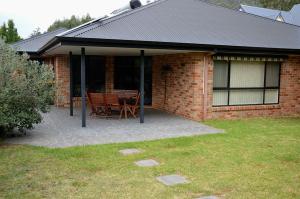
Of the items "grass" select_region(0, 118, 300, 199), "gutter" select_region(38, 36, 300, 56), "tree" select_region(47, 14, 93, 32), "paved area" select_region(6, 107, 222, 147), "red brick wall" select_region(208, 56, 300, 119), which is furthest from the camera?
"tree" select_region(47, 14, 93, 32)

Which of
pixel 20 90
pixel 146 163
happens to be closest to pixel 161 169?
pixel 146 163

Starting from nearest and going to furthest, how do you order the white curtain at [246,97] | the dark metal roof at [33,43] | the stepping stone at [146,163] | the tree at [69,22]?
the stepping stone at [146,163] < the white curtain at [246,97] < the dark metal roof at [33,43] < the tree at [69,22]

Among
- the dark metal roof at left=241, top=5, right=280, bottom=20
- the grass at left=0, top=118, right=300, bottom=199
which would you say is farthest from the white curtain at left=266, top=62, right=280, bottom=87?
the dark metal roof at left=241, top=5, right=280, bottom=20

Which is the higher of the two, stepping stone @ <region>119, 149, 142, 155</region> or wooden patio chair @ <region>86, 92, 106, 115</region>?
wooden patio chair @ <region>86, 92, 106, 115</region>

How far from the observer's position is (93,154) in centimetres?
727

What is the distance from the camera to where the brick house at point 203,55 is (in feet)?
35.2

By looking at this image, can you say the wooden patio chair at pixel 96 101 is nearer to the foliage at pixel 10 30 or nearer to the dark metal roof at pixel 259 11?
the foliage at pixel 10 30

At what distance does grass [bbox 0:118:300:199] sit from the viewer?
17.1 ft

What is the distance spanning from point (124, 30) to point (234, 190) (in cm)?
678

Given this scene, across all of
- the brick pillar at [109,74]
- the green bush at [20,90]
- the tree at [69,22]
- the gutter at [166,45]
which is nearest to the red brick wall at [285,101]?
the gutter at [166,45]

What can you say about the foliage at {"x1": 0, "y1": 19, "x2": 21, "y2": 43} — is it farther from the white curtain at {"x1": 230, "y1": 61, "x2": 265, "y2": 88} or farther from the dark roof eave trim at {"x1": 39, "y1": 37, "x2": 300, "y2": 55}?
the white curtain at {"x1": 230, "y1": 61, "x2": 265, "y2": 88}

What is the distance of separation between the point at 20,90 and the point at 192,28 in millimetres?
6545

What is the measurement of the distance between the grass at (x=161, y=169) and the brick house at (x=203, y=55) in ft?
10.7

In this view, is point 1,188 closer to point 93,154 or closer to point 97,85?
point 93,154
